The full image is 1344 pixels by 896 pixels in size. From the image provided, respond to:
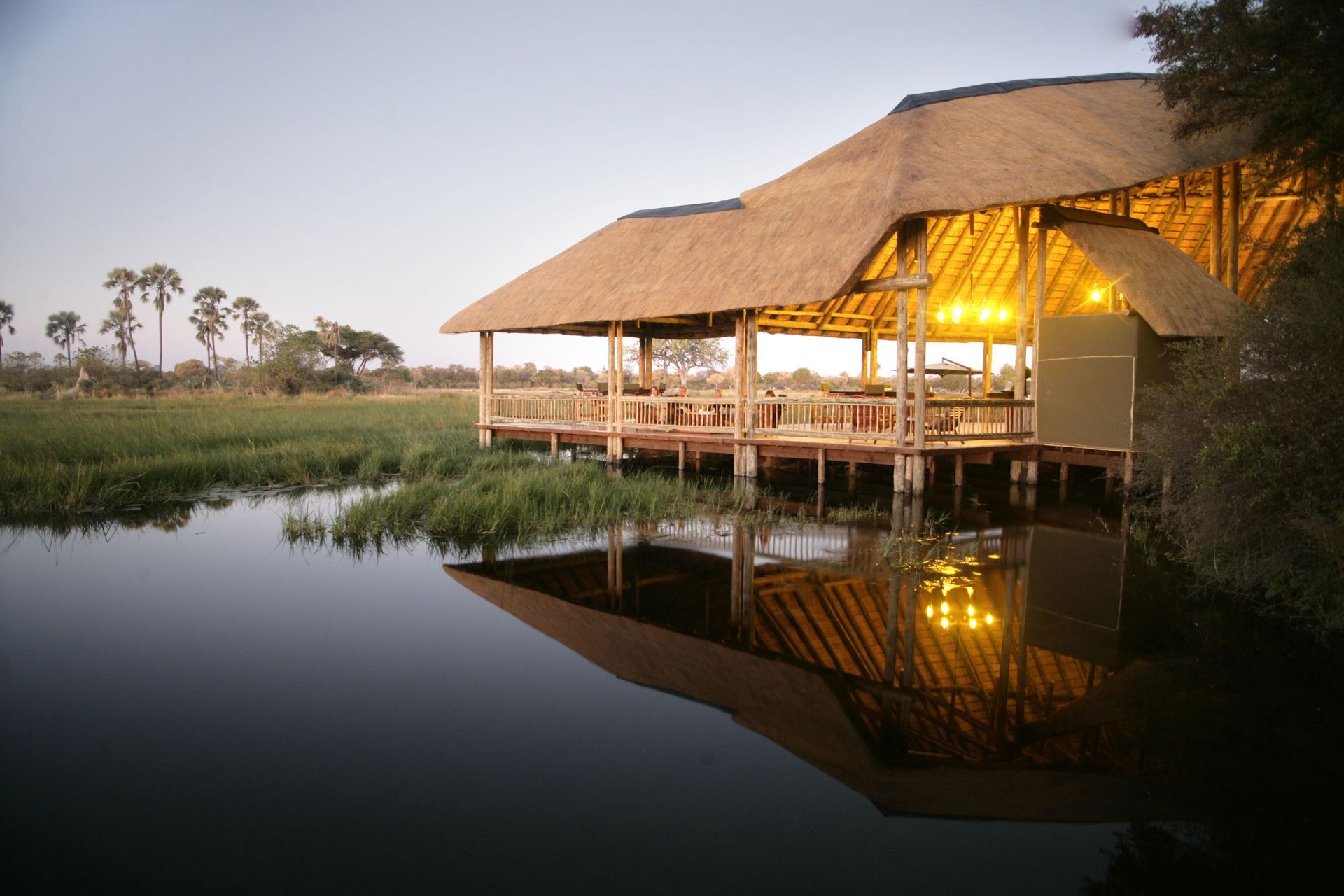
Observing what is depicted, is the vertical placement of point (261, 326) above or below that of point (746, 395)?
above

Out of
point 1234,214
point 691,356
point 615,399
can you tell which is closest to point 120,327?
point 691,356

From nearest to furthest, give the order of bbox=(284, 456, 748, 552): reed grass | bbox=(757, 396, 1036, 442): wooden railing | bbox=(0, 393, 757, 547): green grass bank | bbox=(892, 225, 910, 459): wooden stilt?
bbox=(284, 456, 748, 552): reed grass → bbox=(0, 393, 757, 547): green grass bank → bbox=(892, 225, 910, 459): wooden stilt → bbox=(757, 396, 1036, 442): wooden railing

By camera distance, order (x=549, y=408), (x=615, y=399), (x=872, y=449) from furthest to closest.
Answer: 1. (x=549, y=408)
2. (x=615, y=399)
3. (x=872, y=449)

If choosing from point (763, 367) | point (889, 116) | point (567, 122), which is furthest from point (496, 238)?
point (763, 367)

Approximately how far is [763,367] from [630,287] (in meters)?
65.0

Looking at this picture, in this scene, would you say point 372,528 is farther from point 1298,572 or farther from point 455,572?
point 1298,572

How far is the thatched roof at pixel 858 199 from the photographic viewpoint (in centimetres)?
1269

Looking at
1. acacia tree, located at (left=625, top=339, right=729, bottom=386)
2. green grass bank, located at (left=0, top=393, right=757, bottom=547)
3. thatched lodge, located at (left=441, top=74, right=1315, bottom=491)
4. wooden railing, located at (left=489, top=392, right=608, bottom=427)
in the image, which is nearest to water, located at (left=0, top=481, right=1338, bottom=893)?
green grass bank, located at (left=0, top=393, right=757, bottom=547)

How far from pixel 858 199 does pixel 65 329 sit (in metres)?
68.5

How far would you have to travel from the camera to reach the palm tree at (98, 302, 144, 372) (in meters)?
53.5

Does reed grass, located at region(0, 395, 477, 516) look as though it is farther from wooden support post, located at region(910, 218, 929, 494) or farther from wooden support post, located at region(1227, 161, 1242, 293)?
wooden support post, located at region(1227, 161, 1242, 293)

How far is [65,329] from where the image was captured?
6059cm

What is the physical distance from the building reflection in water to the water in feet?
0.10

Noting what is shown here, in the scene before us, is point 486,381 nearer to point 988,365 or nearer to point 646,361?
point 646,361
